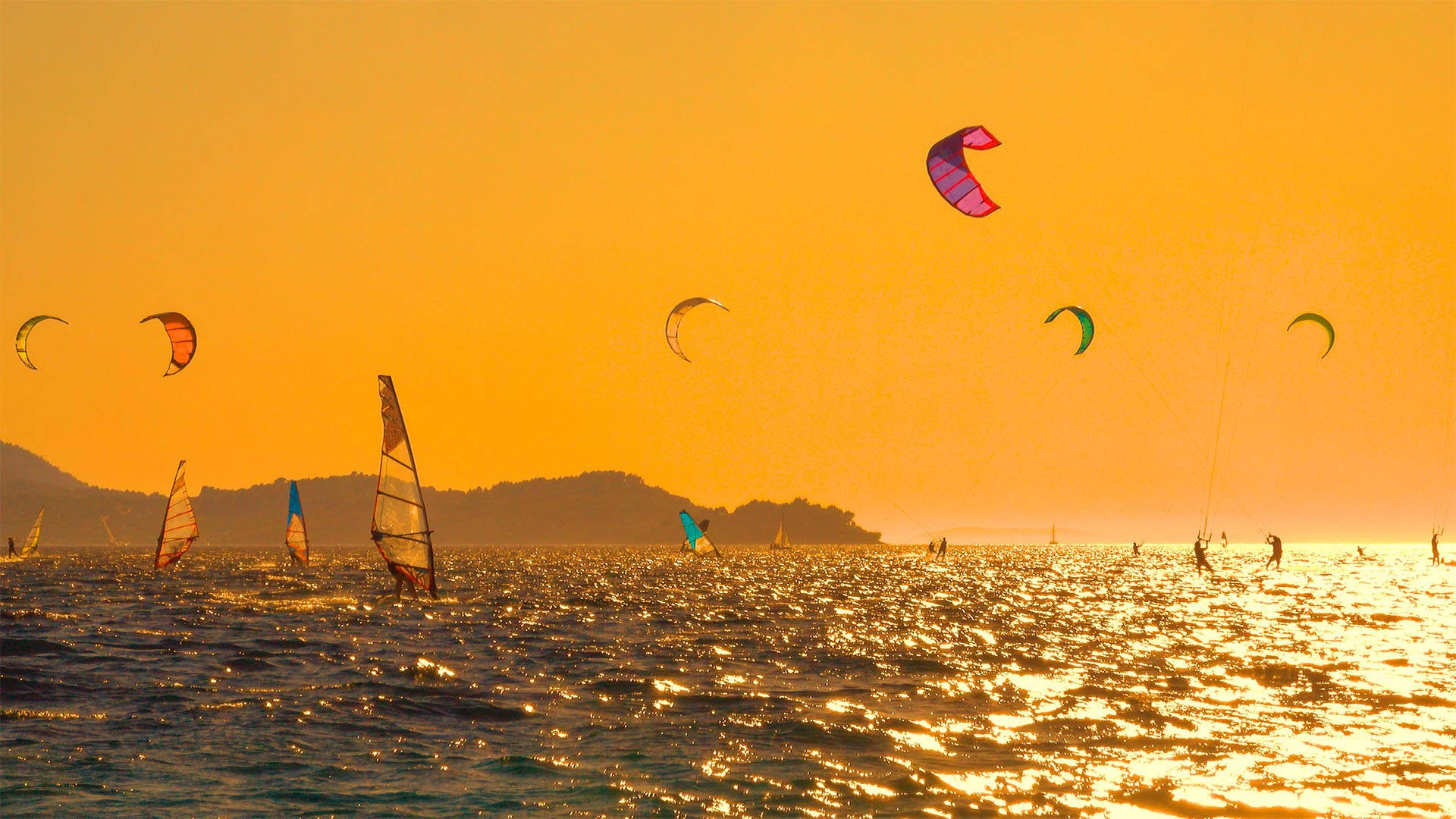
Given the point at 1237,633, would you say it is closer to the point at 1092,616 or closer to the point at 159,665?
the point at 1092,616

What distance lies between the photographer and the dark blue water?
11805mm

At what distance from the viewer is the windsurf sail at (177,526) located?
55453mm

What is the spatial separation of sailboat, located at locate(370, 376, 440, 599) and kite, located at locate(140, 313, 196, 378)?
1108cm

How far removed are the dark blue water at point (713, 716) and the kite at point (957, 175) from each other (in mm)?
10839

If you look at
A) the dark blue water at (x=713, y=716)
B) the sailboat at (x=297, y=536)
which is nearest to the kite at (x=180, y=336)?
the dark blue water at (x=713, y=716)

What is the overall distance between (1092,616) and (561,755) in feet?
94.7

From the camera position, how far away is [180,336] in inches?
1571

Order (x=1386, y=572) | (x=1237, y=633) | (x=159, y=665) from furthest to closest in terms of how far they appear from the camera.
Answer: (x=1386, y=572) < (x=1237, y=633) < (x=159, y=665)

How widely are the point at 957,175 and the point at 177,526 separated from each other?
158 ft

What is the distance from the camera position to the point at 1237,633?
30.7 m

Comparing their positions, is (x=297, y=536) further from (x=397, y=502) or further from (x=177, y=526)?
(x=397, y=502)

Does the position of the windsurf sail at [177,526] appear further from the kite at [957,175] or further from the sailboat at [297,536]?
the kite at [957,175]

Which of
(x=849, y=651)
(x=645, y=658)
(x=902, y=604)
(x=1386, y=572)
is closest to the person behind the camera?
(x=645, y=658)

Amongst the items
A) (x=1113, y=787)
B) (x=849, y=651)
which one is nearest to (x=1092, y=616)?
(x=849, y=651)
